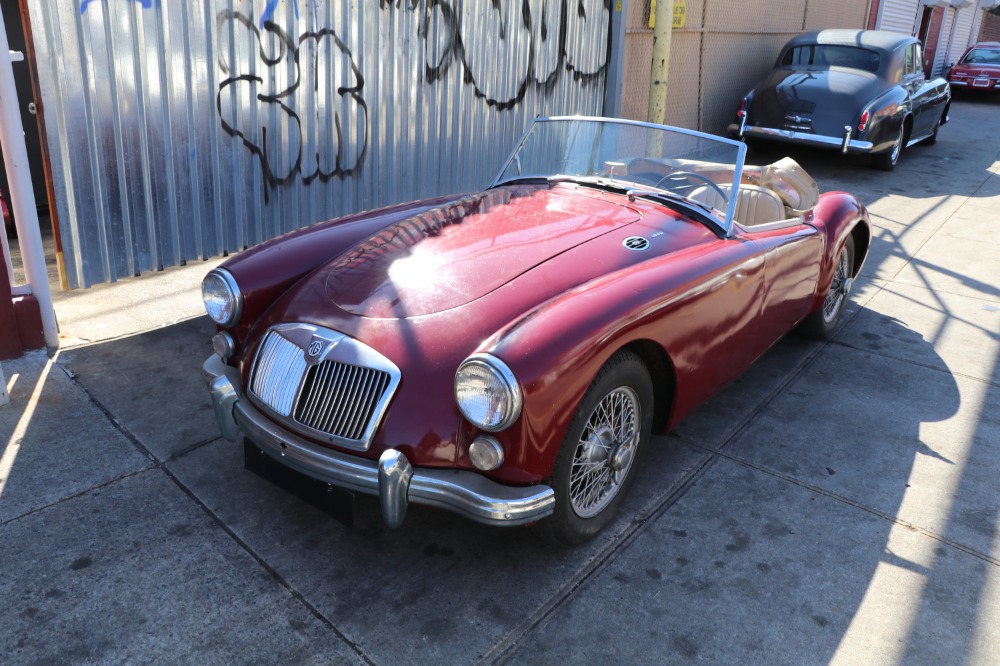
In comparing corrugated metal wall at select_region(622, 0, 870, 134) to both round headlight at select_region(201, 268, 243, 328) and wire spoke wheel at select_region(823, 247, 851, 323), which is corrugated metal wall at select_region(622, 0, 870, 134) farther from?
round headlight at select_region(201, 268, 243, 328)

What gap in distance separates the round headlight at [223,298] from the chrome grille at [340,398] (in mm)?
601

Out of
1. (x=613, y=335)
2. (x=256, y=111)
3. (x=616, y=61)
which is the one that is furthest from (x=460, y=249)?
(x=616, y=61)

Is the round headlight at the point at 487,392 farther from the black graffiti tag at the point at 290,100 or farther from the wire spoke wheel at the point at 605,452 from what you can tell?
the black graffiti tag at the point at 290,100

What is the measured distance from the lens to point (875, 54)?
10352 millimetres

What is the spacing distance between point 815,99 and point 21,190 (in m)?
8.75

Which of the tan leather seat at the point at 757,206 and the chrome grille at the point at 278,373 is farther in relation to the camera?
the tan leather seat at the point at 757,206

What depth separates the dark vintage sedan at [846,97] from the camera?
9602 millimetres

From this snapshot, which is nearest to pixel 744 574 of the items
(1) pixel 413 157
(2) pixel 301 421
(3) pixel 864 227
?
(2) pixel 301 421

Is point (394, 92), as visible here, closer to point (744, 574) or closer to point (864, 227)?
point (864, 227)

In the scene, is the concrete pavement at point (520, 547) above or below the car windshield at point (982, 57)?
below

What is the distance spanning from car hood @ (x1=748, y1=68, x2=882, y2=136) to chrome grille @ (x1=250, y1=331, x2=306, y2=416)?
857 centimetres

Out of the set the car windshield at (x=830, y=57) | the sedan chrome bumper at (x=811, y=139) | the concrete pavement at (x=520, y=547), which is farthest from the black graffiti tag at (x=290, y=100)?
the car windshield at (x=830, y=57)

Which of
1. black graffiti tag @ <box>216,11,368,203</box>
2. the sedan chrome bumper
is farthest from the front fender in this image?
the sedan chrome bumper

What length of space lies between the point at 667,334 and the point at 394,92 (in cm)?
404
